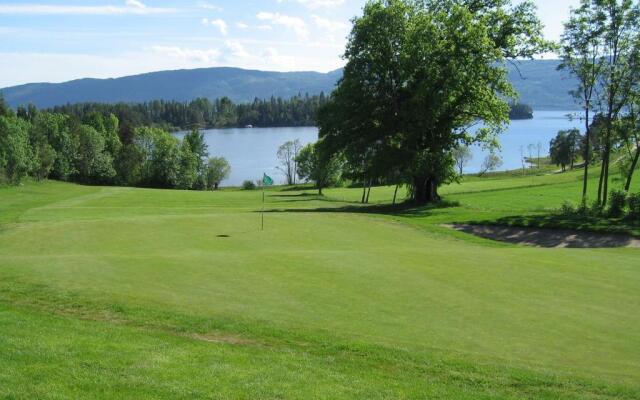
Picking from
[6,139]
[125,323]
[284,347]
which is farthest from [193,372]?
[6,139]

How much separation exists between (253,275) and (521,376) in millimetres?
7995

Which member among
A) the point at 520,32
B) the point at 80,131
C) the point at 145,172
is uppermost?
the point at 520,32

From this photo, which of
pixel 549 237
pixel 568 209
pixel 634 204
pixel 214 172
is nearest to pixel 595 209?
pixel 568 209

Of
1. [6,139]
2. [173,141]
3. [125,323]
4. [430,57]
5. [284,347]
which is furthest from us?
[173,141]

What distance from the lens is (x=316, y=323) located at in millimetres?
12094

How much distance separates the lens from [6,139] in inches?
3083

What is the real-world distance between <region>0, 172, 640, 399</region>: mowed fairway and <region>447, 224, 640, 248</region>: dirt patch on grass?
5.66 m

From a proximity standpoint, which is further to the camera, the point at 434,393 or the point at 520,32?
the point at 520,32

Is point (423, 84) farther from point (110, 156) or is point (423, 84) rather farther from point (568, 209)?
point (110, 156)

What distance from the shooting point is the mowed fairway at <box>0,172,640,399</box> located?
9.46 meters

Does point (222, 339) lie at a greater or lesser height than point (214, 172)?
greater

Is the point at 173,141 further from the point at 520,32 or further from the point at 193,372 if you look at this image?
the point at 193,372

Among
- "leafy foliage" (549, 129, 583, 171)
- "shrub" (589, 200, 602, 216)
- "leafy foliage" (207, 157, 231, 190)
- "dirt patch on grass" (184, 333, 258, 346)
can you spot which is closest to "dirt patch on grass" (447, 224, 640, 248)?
"shrub" (589, 200, 602, 216)

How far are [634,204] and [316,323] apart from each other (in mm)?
26260
